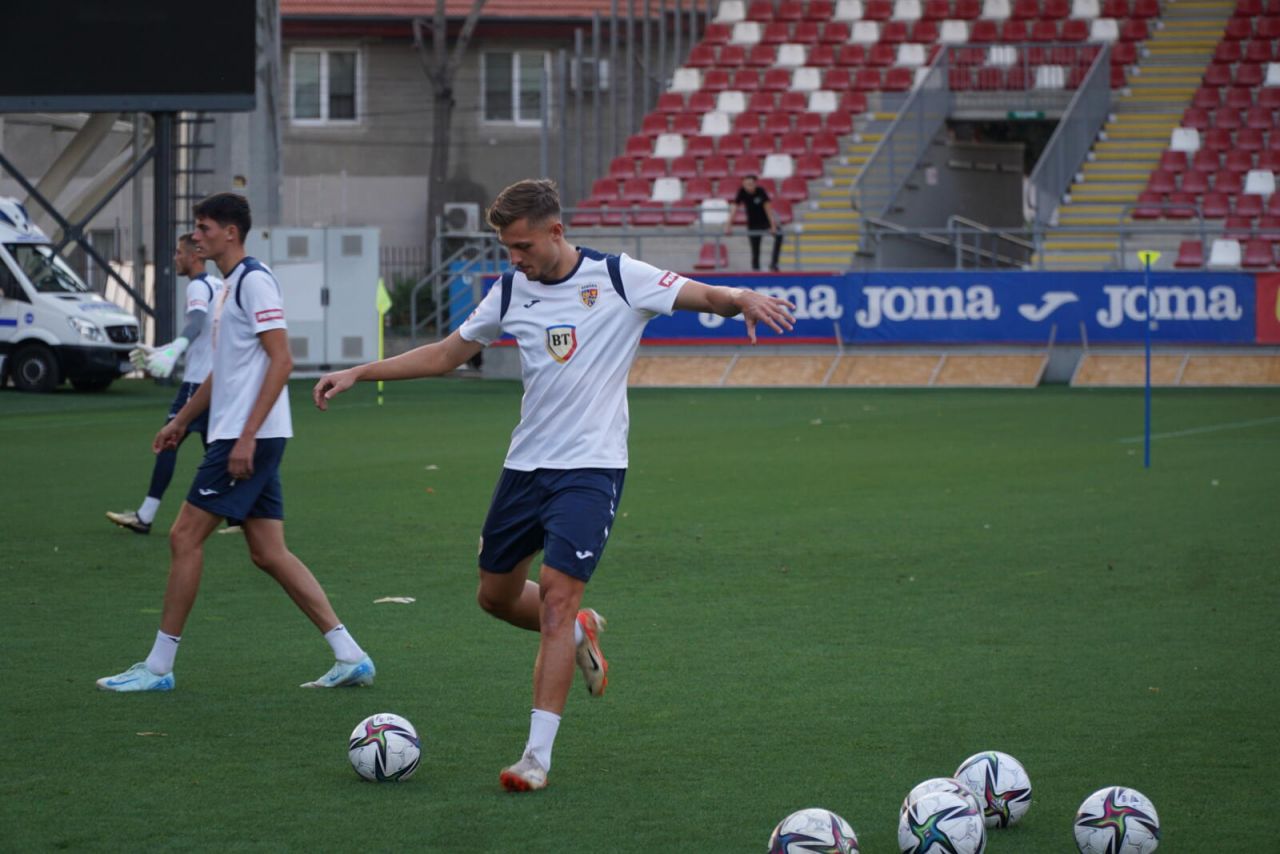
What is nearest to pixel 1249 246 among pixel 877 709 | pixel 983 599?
pixel 983 599

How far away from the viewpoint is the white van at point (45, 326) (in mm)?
26938

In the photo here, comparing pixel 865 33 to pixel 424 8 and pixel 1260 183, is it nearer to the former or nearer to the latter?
pixel 1260 183

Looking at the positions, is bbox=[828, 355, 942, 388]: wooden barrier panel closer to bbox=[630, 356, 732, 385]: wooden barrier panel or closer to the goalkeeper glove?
bbox=[630, 356, 732, 385]: wooden barrier panel

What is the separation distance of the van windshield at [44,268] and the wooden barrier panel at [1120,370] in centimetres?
1498

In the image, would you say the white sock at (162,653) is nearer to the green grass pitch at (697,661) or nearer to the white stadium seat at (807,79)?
the green grass pitch at (697,661)

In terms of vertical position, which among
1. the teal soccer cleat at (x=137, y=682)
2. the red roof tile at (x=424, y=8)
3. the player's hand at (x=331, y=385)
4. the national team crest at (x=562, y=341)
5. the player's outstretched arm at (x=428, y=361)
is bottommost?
the teal soccer cleat at (x=137, y=682)

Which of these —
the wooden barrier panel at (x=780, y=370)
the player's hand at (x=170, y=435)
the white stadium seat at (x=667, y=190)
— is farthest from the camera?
the white stadium seat at (x=667, y=190)

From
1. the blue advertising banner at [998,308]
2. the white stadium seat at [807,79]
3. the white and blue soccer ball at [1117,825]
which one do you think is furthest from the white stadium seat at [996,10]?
the white and blue soccer ball at [1117,825]

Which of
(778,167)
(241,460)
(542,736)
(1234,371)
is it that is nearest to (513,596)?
(542,736)

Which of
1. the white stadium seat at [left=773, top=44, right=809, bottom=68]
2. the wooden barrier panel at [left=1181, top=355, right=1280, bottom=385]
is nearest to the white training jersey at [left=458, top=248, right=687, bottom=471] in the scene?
the wooden barrier panel at [left=1181, top=355, right=1280, bottom=385]

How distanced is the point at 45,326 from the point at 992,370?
14.1 metres

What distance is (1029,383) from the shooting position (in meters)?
29.3

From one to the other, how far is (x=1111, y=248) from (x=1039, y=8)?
8.95 metres

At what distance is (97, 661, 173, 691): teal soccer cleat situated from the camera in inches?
298
